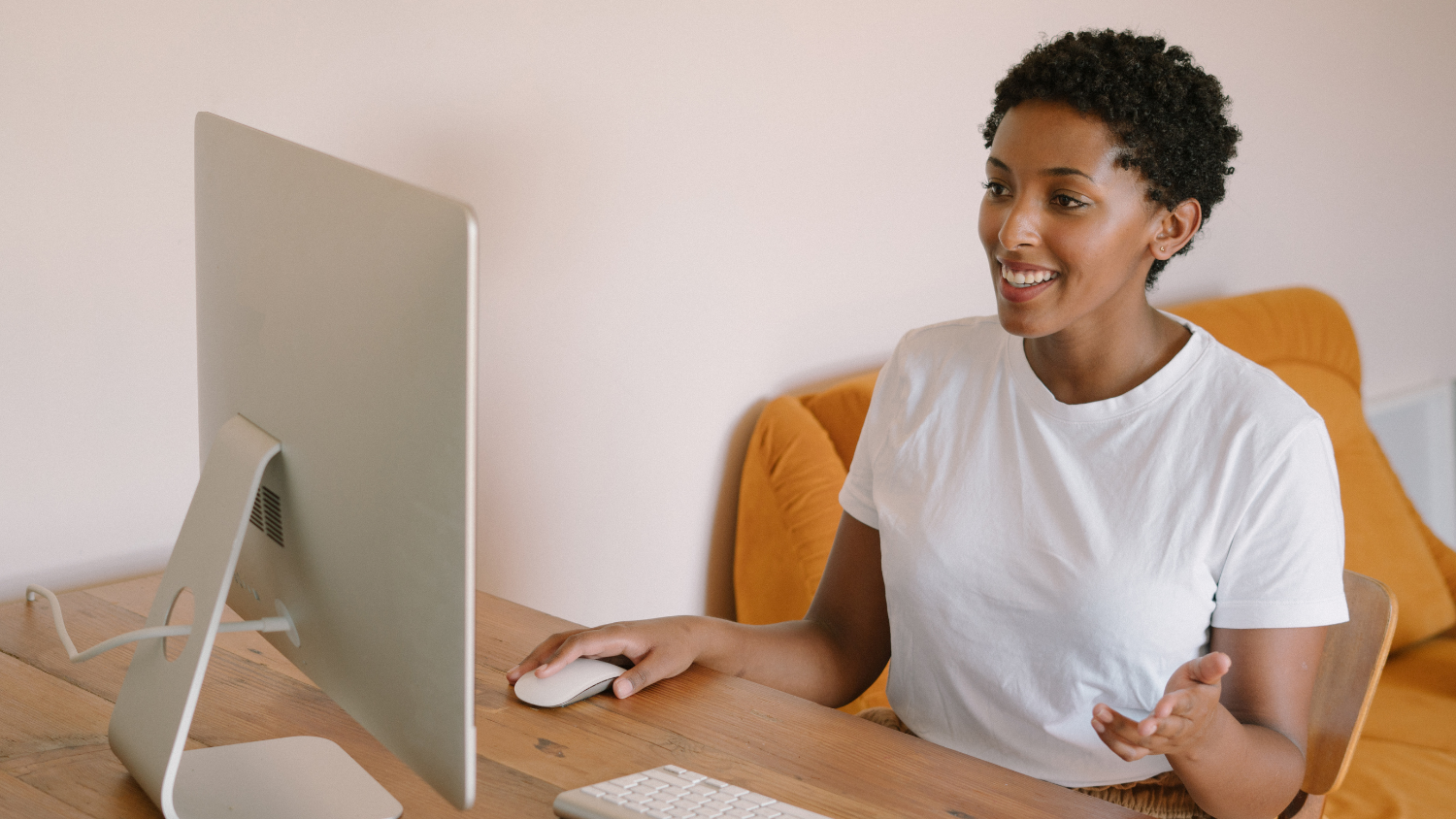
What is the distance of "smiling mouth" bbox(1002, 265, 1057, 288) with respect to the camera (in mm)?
1197

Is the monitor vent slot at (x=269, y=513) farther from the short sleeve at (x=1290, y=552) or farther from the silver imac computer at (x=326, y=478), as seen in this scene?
the short sleeve at (x=1290, y=552)

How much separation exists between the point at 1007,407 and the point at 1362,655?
0.40 metres

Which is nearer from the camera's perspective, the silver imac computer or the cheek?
the silver imac computer

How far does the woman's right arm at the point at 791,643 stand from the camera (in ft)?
3.52

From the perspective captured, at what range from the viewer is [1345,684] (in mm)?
1149

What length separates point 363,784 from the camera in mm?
870

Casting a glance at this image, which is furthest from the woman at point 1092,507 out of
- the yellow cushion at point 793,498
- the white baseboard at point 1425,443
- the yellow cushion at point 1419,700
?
the white baseboard at point 1425,443

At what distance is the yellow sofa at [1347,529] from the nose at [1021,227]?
0.60 meters

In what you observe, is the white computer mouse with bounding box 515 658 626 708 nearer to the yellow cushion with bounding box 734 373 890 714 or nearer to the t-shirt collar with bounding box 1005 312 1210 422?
the t-shirt collar with bounding box 1005 312 1210 422

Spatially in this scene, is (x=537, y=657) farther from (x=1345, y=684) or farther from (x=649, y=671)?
(x=1345, y=684)

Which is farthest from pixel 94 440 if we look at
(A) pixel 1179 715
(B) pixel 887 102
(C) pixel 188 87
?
(B) pixel 887 102

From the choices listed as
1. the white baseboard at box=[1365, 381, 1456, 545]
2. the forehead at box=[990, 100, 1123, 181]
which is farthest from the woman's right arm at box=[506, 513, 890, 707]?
the white baseboard at box=[1365, 381, 1456, 545]

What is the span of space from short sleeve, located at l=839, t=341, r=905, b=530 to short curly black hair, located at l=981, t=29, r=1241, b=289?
322mm

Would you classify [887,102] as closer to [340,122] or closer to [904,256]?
[904,256]
